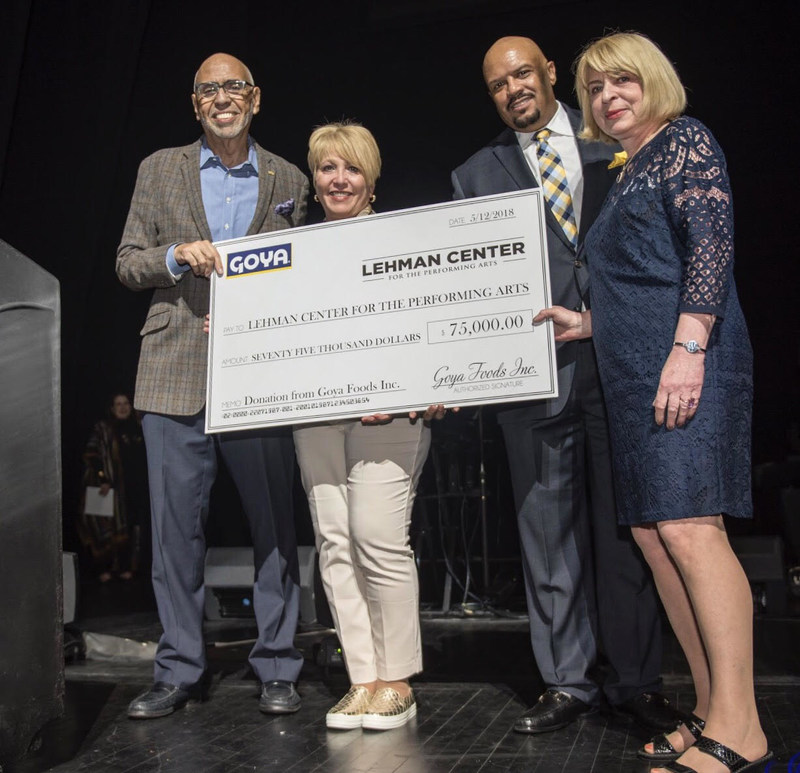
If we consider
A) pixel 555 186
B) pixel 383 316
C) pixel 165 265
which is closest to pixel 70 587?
pixel 165 265

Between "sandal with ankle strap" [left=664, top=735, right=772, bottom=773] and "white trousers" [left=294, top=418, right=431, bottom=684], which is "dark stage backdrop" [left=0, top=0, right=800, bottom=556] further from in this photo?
"sandal with ankle strap" [left=664, top=735, right=772, bottom=773]

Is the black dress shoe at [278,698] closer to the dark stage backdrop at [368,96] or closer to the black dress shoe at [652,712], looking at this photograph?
the black dress shoe at [652,712]

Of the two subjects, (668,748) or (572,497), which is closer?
(668,748)

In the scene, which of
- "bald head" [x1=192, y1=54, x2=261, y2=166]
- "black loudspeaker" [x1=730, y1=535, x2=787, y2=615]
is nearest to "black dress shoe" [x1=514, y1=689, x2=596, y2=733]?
"bald head" [x1=192, y1=54, x2=261, y2=166]

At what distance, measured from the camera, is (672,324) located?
1.62 meters

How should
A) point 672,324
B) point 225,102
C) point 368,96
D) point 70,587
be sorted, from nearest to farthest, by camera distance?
point 672,324 < point 225,102 < point 70,587 < point 368,96

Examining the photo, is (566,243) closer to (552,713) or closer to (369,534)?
(369,534)

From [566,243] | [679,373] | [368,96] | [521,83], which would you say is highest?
[368,96]

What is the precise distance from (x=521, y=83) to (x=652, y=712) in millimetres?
1566

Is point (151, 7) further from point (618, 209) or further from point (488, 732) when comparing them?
point (488, 732)

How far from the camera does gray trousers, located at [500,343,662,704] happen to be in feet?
6.69

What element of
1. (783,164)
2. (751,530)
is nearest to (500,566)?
(751,530)

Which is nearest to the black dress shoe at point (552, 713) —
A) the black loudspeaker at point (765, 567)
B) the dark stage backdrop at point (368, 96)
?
the black loudspeaker at point (765, 567)

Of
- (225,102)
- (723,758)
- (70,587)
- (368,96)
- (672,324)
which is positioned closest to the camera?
(723,758)
